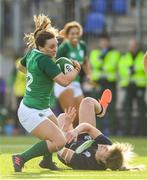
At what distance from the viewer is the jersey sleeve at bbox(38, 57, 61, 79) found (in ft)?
37.7

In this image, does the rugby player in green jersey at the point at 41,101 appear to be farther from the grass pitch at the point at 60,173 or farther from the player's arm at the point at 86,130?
the grass pitch at the point at 60,173

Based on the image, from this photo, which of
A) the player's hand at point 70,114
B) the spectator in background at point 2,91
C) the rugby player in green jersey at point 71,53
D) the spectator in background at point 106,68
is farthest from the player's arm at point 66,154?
the spectator in background at point 2,91

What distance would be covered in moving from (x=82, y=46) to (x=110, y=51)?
5327 millimetres

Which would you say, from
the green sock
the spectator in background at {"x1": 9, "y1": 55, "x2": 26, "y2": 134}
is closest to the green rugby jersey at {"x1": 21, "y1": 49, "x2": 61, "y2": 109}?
the green sock

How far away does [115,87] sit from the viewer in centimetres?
2167

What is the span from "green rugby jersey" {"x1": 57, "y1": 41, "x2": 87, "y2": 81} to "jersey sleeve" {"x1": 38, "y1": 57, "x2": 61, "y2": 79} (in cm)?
422

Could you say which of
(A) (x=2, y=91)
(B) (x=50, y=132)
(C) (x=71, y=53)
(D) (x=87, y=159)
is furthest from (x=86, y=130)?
(A) (x=2, y=91)

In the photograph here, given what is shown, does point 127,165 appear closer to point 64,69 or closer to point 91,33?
point 64,69

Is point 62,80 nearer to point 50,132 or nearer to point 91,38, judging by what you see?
point 50,132

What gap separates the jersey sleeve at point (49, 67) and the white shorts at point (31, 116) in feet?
1.65

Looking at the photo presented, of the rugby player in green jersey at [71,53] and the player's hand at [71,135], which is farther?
the rugby player in green jersey at [71,53]

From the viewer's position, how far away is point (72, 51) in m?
16.0

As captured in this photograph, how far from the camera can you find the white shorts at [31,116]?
11.7 metres

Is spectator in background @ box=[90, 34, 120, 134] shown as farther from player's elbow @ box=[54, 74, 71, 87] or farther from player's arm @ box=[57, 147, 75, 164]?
player's elbow @ box=[54, 74, 71, 87]
